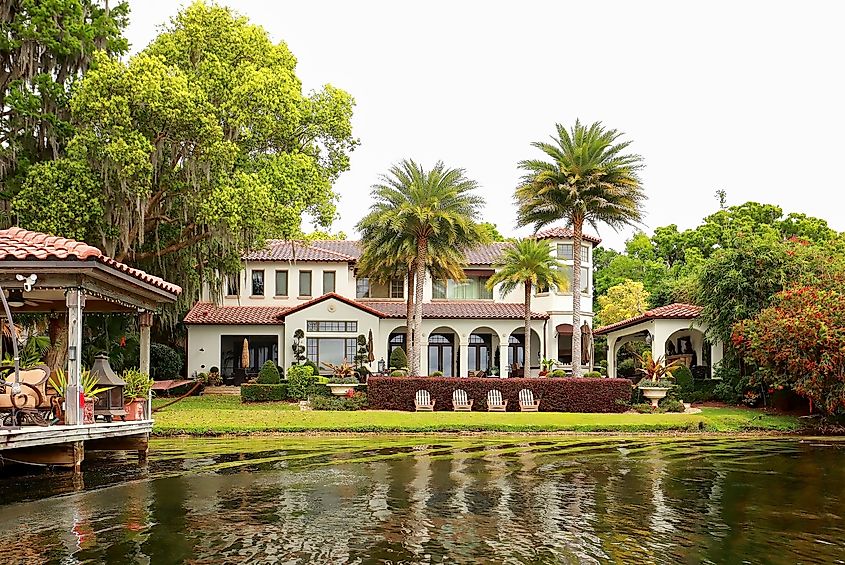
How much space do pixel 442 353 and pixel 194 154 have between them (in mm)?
→ 20162

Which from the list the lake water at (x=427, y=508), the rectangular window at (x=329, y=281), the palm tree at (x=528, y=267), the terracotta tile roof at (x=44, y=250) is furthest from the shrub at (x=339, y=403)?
the rectangular window at (x=329, y=281)

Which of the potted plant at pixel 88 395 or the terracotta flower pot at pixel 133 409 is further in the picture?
the terracotta flower pot at pixel 133 409

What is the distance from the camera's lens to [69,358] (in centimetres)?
1542

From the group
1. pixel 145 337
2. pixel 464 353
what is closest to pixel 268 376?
pixel 464 353

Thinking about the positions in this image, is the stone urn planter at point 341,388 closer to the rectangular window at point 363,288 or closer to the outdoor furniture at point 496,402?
the outdoor furniture at point 496,402

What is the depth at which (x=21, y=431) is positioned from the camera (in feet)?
45.8

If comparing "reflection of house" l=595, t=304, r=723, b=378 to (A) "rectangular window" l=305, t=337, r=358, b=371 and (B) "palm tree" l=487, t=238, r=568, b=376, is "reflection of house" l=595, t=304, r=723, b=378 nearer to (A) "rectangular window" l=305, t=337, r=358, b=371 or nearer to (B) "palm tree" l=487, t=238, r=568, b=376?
(B) "palm tree" l=487, t=238, r=568, b=376

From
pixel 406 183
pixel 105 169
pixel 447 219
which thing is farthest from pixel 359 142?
pixel 105 169

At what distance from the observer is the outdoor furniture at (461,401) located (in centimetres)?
3000

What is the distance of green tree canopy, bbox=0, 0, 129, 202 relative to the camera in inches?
1110

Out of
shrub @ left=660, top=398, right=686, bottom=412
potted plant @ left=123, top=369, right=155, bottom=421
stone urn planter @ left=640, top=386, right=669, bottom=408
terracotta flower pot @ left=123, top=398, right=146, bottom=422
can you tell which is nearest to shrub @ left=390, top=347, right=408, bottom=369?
stone urn planter @ left=640, top=386, right=669, bottom=408

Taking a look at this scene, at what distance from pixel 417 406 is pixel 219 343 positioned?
1450 centimetres

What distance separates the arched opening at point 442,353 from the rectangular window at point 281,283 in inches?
288

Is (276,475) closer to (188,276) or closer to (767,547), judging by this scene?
(767,547)
